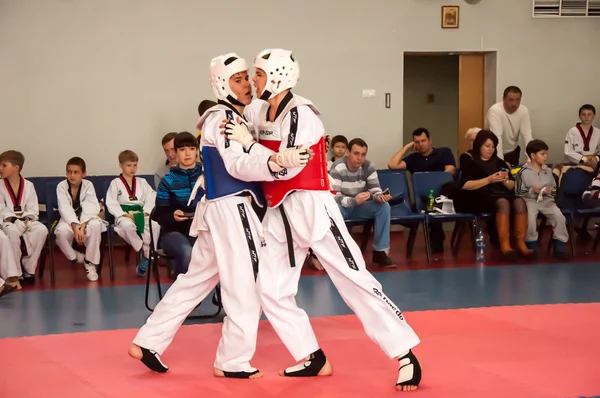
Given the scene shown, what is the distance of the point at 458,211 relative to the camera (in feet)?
26.8

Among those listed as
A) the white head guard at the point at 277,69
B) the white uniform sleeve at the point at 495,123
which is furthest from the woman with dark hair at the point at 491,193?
the white head guard at the point at 277,69

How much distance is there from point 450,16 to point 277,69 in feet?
21.2

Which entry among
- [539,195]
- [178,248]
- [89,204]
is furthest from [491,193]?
[89,204]

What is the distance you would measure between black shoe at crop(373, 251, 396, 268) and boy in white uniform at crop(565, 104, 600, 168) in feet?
10.5

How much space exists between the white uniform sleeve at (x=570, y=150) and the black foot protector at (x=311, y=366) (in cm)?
640

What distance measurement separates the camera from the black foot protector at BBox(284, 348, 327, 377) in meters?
4.10

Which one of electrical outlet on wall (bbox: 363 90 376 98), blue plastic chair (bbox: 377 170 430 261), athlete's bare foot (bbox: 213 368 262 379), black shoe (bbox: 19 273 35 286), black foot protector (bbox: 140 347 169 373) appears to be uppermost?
electrical outlet on wall (bbox: 363 90 376 98)

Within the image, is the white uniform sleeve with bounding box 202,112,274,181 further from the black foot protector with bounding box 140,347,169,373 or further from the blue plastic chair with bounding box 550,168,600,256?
the blue plastic chair with bounding box 550,168,600,256

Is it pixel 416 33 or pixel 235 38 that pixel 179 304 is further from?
pixel 416 33

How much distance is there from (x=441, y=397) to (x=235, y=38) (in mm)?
6513

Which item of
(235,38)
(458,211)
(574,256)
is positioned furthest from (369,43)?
(574,256)

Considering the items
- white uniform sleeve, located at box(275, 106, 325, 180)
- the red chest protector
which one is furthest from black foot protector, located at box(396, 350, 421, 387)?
white uniform sleeve, located at box(275, 106, 325, 180)

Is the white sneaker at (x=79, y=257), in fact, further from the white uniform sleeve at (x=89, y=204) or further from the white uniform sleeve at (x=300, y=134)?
the white uniform sleeve at (x=300, y=134)

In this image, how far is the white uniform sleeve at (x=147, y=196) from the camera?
7863mm
